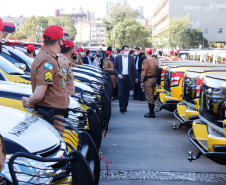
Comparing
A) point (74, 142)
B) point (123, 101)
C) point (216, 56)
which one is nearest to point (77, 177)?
point (74, 142)

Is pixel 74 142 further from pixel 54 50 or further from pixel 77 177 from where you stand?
pixel 77 177

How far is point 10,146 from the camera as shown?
3.35 m

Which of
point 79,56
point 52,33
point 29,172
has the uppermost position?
point 52,33

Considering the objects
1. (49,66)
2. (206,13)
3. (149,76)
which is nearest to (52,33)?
(49,66)

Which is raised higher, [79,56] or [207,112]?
[79,56]

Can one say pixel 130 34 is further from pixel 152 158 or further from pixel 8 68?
pixel 152 158

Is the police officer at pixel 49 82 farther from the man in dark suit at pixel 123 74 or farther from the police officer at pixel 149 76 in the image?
the man in dark suit at pixel 123 74

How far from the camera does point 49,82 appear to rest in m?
4.48

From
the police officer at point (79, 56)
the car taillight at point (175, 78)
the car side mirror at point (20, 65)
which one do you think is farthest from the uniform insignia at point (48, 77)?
the police officer at point (79, 56)

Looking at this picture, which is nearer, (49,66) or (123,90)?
(49,66)

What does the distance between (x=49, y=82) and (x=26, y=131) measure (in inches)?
35.3

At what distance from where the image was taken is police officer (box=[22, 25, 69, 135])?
448 centimetres

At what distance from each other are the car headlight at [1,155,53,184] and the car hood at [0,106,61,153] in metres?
0.17

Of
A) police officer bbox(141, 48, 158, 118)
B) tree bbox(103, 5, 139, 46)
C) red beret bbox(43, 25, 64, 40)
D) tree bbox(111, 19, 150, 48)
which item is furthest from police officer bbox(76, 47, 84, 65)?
tree bbox(103, 5, 139, 46)
